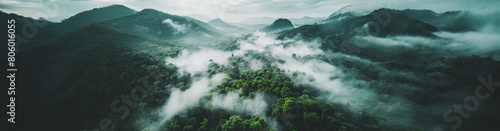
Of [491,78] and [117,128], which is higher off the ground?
[491,78]

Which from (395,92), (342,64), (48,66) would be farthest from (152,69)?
(342,64)

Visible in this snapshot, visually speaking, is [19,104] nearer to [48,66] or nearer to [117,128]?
[48,66]

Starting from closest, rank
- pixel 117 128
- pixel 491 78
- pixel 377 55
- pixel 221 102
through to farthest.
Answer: pixel 117 128, pixel 221 102, pixel 491 78, pixel 377 55

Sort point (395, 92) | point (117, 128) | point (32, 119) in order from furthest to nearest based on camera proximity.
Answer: point (395, 92)
point (32, 119)
point (117, 128)

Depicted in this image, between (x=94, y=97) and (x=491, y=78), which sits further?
(x=491, y=78)

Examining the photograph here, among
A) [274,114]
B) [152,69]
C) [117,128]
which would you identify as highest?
[152,69]

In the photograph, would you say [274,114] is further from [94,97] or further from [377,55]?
[377,55]

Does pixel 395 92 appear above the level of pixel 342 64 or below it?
below

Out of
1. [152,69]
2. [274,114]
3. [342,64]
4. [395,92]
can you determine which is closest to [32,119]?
[152,69]

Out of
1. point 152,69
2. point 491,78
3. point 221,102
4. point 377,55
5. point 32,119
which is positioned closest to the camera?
point 32,119
